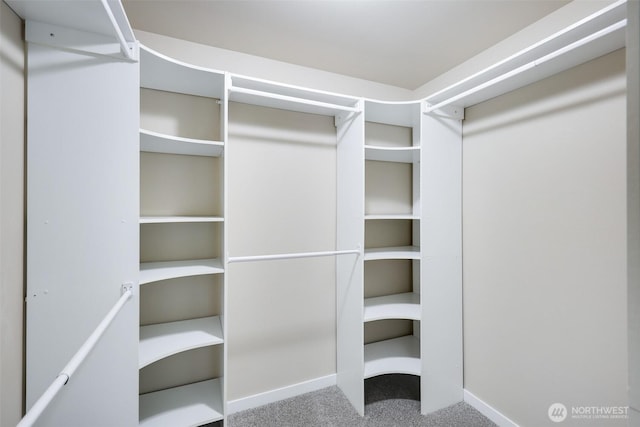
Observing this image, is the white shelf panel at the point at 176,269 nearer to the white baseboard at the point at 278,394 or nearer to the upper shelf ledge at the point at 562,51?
the white baseboard at the point at 278,394

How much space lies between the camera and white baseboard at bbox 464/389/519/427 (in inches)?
74.8

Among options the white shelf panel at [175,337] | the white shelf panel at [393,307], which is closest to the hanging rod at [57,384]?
the white shelf panel at [175,337]

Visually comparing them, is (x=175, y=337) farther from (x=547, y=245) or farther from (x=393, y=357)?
(x=547, y=245)

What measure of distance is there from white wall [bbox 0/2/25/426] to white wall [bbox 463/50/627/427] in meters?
→ 2.54

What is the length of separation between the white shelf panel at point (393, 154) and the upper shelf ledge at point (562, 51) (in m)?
0.51

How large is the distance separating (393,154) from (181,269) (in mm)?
1770

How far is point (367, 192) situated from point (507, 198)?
3.39 feet

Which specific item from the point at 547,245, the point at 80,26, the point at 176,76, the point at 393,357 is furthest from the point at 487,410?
the point at 80,26

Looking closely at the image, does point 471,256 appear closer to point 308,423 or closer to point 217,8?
point 308,423

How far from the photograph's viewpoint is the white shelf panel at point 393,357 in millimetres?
2127

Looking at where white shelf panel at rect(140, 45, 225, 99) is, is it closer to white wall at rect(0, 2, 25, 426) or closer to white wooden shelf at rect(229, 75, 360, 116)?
white wooden shelf at rect(229, 75, 360, 116)

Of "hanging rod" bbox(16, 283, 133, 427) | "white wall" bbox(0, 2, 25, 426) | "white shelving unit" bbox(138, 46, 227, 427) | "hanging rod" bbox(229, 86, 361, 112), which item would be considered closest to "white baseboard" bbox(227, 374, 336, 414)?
"white shelving unit" bbox(138, 46, 227, 427)

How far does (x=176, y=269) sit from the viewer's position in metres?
1.67

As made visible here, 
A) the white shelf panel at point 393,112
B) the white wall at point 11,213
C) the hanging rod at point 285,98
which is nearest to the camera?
the white wall at point 11,213
